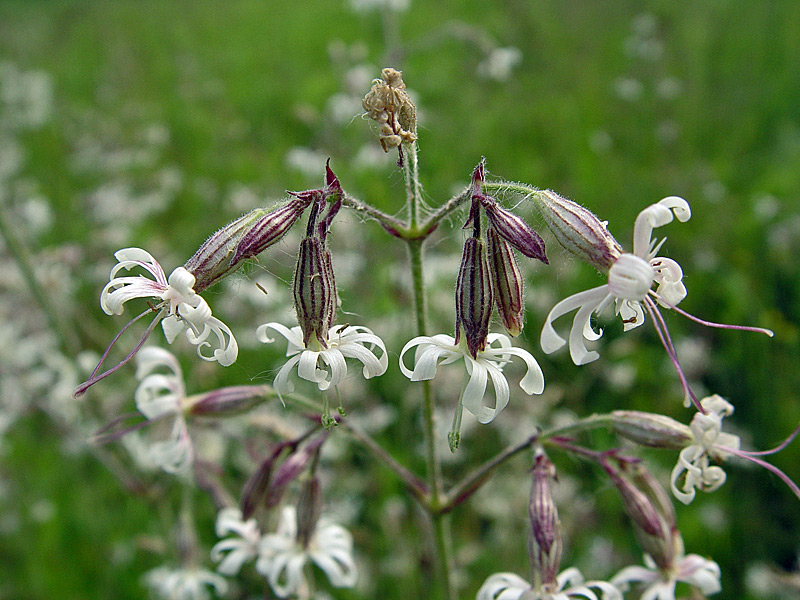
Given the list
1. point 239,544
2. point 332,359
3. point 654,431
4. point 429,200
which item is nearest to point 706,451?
point 654,431

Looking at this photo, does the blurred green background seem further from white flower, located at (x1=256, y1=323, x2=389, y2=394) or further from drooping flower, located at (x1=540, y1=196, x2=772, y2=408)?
drooping flower, located at (x1=540, y1=196, x2=772, y2=408)

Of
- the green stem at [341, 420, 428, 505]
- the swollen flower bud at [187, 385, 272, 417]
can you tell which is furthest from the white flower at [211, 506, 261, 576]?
the green stem at [341, 420, 428, 505]

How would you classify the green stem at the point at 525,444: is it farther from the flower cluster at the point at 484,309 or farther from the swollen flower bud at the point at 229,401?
the swollen flower bud at the point at 229,401

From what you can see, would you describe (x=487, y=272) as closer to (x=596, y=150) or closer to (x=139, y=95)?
(x=596, y=150)

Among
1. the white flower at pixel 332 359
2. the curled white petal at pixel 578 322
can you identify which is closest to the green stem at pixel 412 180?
the white flower at pixel 332 359

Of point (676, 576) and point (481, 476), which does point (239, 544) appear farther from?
point (676, 576)

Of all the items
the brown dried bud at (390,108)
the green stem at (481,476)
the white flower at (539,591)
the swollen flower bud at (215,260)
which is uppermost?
the brown dried bud at (390,108)

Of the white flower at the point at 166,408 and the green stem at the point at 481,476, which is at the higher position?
the white flower at the point at 166,408
